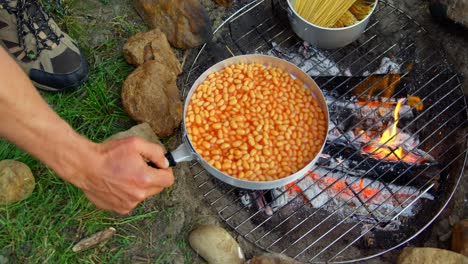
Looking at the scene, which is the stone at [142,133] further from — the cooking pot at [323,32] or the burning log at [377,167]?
the cooking pot at [323,32]

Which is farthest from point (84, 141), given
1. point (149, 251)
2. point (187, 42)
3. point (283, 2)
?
point (283, 2)

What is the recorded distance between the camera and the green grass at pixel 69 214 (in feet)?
8.44

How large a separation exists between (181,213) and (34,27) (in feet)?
4.66

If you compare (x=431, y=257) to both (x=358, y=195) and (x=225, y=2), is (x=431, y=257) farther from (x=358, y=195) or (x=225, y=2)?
(x=225, y=2)

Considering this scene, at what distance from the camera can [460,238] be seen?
2.63m

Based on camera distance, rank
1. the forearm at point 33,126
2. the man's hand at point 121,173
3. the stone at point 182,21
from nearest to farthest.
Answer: the forearm at point 33,126
the man's hand at point 121,173
the stone at point 182,21

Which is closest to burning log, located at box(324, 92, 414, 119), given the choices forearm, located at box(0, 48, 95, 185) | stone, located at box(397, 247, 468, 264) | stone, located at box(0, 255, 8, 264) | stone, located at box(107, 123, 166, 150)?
stone, located at box(397, 247, 468, 264)

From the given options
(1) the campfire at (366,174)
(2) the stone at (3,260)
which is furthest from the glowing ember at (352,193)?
(2) the stone at (3,260)

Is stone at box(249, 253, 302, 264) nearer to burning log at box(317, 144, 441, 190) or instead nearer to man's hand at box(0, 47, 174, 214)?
burning log at box(317, 144, 441, 190)

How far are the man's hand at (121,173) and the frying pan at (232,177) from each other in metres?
0.31

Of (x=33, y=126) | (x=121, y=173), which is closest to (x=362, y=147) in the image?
(x=121, y=173)

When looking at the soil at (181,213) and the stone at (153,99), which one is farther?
the stone at (153,99)

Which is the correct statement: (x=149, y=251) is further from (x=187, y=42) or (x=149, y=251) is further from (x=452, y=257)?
(x=452, y=257)

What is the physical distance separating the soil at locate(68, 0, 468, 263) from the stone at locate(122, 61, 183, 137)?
137mm
